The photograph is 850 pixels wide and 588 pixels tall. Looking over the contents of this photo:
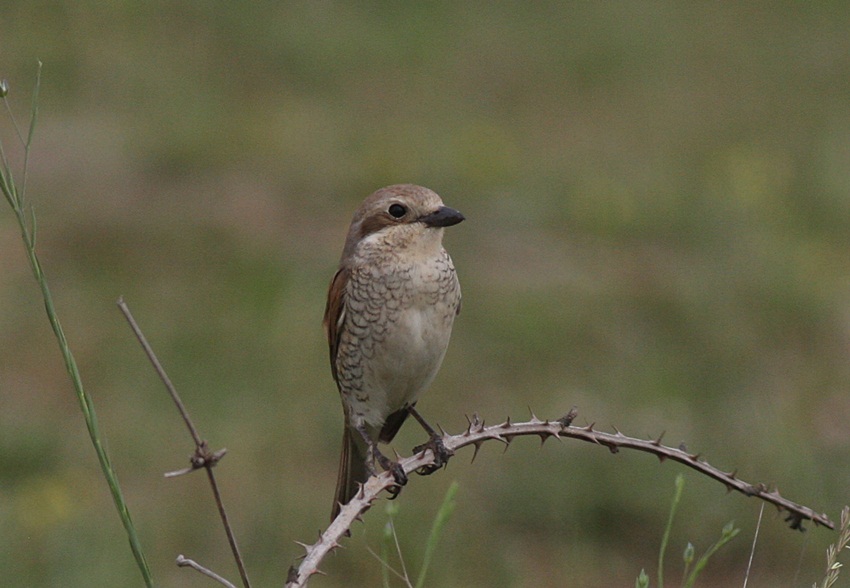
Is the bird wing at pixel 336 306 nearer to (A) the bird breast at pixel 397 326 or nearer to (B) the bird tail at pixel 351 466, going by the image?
(A) the bird breast at pixel 397 326

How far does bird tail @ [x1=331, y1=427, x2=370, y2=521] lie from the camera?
398 centimetres

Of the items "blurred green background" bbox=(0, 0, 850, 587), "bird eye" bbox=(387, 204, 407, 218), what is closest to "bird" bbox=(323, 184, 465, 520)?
"bird eye" bbox=(387, 204, 407, 218)

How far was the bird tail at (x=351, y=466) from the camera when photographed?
3982 mm

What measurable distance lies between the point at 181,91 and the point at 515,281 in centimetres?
369

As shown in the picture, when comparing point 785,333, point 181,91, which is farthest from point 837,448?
point 181,91

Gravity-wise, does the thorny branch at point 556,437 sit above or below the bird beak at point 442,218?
below

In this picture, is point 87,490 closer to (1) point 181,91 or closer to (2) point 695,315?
(2) point 695,315

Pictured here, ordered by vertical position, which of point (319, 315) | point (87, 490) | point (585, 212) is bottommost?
point (87, 490)

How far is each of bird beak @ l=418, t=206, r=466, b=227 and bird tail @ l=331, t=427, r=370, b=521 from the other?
73cm

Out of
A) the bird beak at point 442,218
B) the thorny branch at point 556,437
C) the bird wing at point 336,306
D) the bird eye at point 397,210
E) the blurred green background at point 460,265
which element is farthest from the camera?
the blurred green background at point 460,265

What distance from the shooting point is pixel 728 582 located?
5.46 meters

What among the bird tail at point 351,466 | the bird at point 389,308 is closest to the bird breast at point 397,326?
the bird at point 389,308

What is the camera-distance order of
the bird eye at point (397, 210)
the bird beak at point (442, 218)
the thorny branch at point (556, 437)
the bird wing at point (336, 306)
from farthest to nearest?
the bird wing at point (336, 306) → the bird eye at point (397, 210) → the bird beak at point (442, 218) → the thorny branch at point (556, 437)

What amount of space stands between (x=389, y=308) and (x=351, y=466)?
52cm
